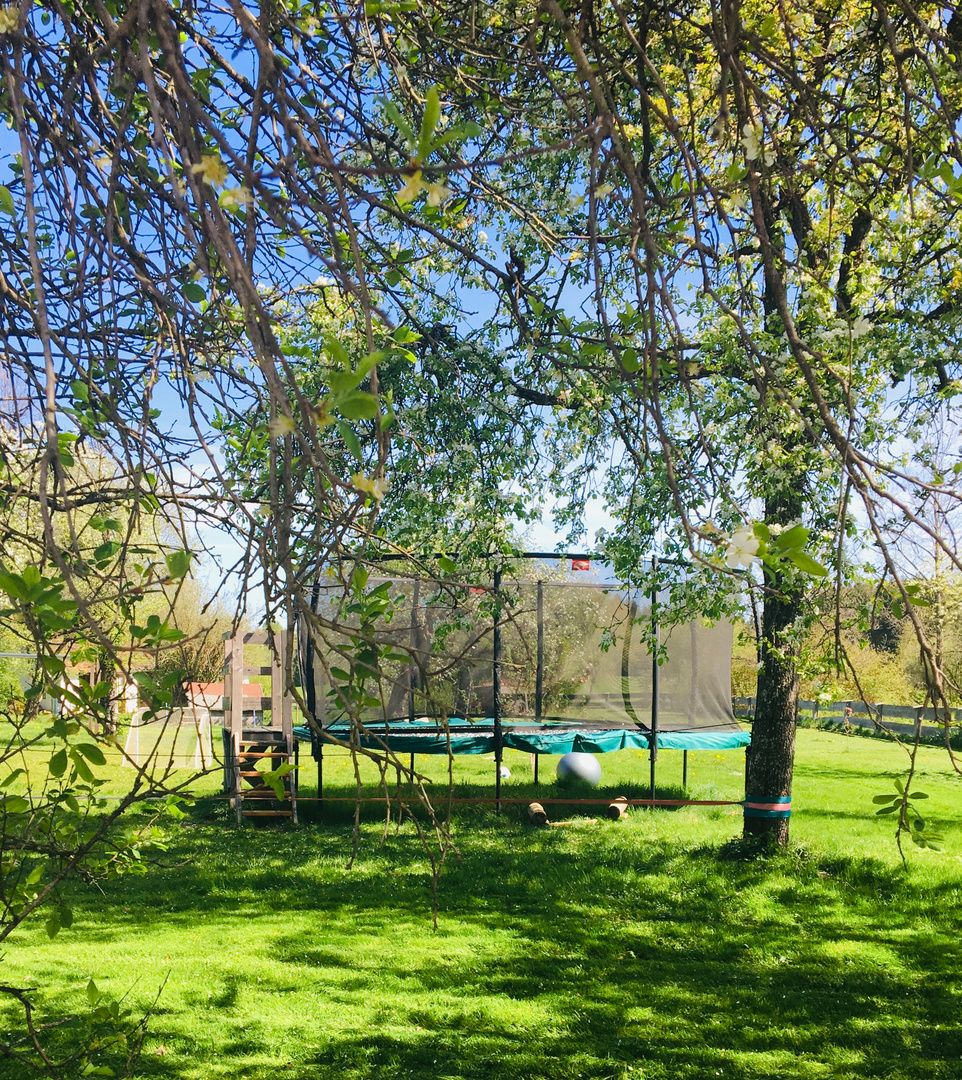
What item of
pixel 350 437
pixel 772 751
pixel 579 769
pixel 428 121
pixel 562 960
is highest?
pixel 428 121

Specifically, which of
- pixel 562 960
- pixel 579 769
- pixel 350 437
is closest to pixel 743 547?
pixel 350 437

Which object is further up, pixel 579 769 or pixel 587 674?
pixel 587 674

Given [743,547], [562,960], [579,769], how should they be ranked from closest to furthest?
[743,547] → [562,960] → [579,769]

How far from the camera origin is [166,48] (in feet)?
4.05

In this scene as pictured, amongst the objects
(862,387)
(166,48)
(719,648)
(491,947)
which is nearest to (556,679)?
(719,648)

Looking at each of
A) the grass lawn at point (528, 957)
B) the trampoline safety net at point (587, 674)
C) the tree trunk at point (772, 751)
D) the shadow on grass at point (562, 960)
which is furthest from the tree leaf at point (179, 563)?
the trampoline safety net at point (587, 674)

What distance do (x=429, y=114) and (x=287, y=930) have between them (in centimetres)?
590

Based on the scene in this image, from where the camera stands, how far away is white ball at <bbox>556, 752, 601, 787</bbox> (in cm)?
1111

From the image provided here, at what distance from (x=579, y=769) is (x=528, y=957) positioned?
5725 mm

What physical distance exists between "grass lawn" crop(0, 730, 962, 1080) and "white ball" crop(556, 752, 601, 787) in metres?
1.95

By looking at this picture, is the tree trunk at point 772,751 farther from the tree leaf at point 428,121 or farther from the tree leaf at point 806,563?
the tree leaf at point 428,121

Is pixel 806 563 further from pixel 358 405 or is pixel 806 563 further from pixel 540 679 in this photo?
pixel 540 679

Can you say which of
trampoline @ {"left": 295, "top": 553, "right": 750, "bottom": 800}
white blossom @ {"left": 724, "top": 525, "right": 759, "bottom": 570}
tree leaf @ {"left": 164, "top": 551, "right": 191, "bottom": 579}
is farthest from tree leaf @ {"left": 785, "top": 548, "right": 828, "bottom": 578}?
trampoline @ {"left": 295, "top": 553, "right": 750, "bottom": 800}

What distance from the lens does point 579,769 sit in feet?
36.6
